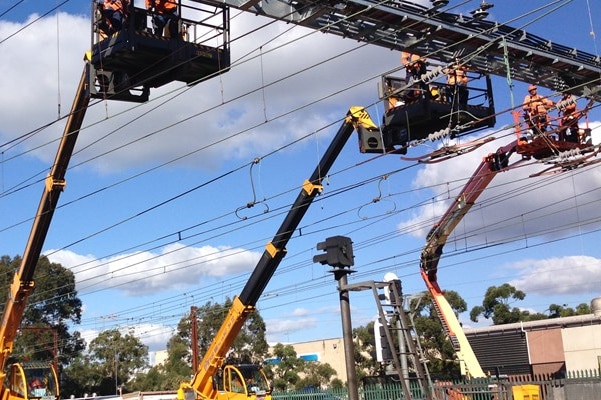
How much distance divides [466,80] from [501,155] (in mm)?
11210

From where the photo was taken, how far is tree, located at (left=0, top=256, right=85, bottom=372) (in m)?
66.0

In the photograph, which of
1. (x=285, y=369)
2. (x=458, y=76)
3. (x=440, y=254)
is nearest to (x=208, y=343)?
(x=285, y=369)

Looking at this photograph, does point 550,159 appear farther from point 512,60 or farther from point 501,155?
point 501,155

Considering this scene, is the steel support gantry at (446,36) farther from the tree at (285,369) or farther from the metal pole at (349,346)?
the tree at (285,369)

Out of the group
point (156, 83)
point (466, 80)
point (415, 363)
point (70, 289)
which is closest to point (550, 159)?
point (466, 80)

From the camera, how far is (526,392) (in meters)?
21.1

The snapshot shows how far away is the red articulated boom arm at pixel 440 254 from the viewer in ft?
99.7

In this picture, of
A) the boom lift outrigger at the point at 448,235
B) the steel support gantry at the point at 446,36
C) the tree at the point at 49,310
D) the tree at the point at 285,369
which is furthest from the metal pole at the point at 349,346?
the tree at the point at 49,310

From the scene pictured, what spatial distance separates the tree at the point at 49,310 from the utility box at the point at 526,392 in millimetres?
52364

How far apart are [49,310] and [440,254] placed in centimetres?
4838

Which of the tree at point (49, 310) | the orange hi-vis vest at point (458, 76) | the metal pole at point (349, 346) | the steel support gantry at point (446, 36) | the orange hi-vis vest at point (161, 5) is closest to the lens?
the metal pole at point (349, 346)

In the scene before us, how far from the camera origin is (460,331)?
3130 centimetres

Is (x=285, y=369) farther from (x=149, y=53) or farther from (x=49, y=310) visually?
(x=149, y=53)

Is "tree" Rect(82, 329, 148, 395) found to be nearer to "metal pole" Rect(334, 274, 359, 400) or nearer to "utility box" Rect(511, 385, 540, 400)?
"utility box" Rect(511, 385, 540, 400)
